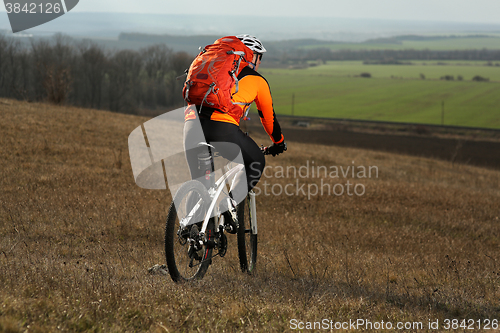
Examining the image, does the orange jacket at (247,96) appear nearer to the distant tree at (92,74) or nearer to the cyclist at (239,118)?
the cyclist at (239,118)

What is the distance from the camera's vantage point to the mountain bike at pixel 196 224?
4406 mm

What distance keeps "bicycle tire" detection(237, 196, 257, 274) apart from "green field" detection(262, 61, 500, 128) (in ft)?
261

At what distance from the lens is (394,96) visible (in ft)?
375

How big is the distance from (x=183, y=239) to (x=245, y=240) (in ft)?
3.90

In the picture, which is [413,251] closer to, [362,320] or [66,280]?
[362,320]

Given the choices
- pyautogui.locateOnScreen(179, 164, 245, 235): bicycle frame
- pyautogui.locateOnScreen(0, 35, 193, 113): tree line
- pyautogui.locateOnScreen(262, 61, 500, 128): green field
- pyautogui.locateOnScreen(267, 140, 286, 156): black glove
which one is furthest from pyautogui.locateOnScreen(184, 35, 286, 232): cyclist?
pyautogui.locateOnScreen(262, 61, 500, 128): green field

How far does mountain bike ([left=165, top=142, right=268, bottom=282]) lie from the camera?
173 inches

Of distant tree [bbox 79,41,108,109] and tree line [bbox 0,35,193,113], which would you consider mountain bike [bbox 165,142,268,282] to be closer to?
tree line [bbox 0,35,193,113]

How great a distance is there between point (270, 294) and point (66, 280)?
2175mm

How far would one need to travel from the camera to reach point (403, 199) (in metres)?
14.6

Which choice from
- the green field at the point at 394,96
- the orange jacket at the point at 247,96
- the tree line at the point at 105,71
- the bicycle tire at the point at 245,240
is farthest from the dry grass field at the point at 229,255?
the green field at the point at 394,96

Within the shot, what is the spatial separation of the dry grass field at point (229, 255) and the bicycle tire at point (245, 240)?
18 cm

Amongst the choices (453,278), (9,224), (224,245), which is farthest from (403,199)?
(9,224)

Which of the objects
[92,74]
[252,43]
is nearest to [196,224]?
[252,43]
